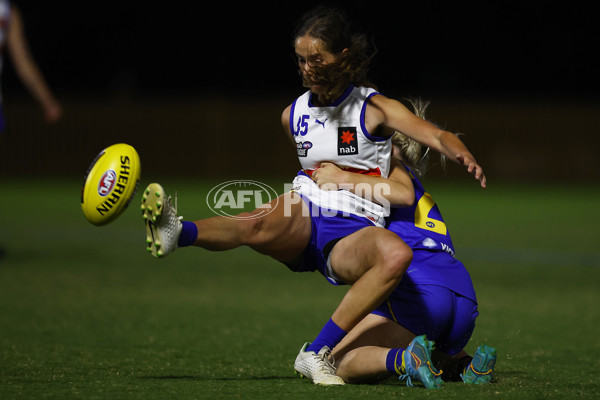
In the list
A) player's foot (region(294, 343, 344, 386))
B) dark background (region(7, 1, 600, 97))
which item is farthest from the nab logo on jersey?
dark background (region(7, 1, 600, 97))

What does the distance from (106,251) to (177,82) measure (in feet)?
59.5

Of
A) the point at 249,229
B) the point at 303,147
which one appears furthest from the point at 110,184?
the point at 303,147

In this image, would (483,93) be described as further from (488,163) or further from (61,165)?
(61,165)

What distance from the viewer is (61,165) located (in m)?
21.1

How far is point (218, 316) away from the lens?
6.07 metres

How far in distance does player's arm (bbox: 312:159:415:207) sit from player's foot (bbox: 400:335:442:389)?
67 centimetres

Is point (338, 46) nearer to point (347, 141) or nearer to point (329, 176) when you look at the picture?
point (347, 141)

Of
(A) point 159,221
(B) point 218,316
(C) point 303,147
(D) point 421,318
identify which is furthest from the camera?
(B) point 218,316

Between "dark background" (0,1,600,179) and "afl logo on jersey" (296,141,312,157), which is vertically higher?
"dark background" (0,1,600,179)

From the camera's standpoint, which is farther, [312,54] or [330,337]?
[312,54]

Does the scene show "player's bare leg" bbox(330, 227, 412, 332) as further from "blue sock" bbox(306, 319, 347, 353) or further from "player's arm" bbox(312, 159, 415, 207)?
"player's arm" bbox(312, 159, 415, 207)

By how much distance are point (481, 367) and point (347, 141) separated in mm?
1136

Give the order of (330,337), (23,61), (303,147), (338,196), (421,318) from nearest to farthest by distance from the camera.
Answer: (330,337), (421,318), (338,196), (303,147), (23,61)

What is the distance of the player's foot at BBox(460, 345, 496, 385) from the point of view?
150 inches
